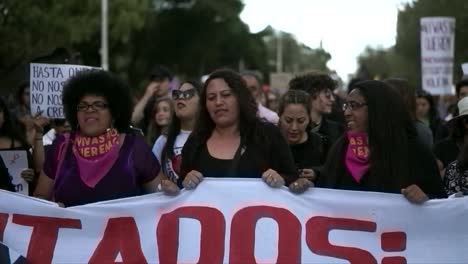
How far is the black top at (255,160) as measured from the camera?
5.86 m

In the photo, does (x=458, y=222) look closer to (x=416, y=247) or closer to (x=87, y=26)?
(x=416, y=247)

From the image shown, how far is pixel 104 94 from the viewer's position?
6246 millimetres

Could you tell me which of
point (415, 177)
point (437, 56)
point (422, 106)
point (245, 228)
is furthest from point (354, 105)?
point (437, 56)

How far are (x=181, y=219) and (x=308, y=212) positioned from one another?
0.68 m

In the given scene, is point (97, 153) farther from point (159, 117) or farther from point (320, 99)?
point (159, 117)

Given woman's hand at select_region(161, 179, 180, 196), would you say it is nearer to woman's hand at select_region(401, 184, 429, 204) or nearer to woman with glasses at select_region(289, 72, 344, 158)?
woman's hand at select_region(401, 184, 429, 204)

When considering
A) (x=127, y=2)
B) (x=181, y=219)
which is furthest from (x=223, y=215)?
(x=127, y=2)

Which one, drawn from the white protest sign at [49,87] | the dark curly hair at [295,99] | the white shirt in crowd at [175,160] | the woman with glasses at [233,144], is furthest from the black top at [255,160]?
the white protest sign at [49,87]

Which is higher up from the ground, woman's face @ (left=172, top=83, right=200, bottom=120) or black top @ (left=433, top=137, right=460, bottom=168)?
woman's face @ (left=172, top=83, right=200, bottom=120)

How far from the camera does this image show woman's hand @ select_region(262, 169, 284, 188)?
5.71 metres

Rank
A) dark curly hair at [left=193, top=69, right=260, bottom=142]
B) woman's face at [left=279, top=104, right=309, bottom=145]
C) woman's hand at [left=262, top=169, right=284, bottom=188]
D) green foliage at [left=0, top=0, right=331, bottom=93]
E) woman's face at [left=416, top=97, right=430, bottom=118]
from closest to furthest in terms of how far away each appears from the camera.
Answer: woman's hand at [left=262, top=169, right=284, bottom=188]
dark curly hair at [left=193, top=69, right=260, bottom=142]
woman's face at [left=279, top=104, right=309, bottom=145]
woman's face at [left=416, top=97, right=430, bottom=118]
green foliage at [left=0, top=0, right=331, bottom=93]

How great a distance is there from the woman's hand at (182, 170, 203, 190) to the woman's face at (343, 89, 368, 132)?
2.83 ft

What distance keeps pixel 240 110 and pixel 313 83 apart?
288cm

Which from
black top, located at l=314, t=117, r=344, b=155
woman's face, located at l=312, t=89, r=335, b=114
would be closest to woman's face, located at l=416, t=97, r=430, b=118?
woman's face, located at l=312, t=89, r=335, b=114
